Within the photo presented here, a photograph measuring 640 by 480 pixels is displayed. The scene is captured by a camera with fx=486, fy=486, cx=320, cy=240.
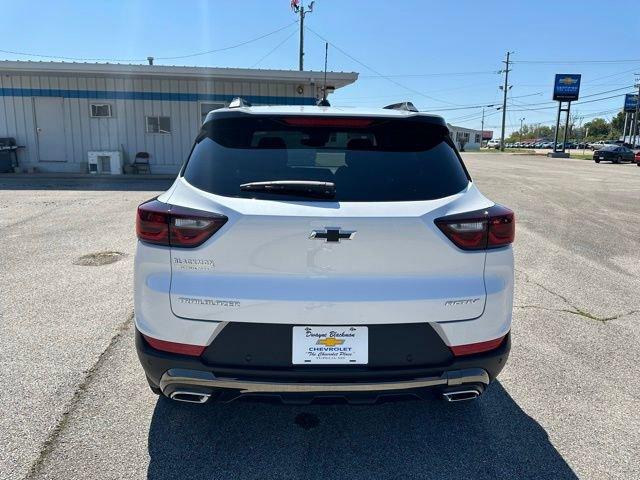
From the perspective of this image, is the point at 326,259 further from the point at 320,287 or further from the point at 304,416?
the point at 304,416

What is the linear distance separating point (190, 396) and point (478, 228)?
5.36 ft

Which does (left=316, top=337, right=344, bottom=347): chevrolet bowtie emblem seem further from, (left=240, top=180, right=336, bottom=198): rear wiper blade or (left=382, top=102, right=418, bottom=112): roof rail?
(left=382, top=102, right=418, bottom=112): roof rail

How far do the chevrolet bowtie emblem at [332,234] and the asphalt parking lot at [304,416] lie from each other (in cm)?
122

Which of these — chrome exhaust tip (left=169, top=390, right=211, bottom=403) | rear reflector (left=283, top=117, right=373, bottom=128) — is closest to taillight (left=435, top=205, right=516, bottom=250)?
rear reflector (left=283, top=117, right=373, bottom=128)

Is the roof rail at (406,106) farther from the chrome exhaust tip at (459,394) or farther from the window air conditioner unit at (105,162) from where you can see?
the window air conditioner unit at (105,162)

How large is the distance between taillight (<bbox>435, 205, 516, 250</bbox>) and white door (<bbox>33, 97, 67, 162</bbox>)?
64.5ft

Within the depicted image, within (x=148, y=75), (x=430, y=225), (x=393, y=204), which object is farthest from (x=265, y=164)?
(x=148, y=75)

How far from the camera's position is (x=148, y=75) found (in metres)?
17.4

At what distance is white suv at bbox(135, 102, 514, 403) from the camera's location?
224 centimetres

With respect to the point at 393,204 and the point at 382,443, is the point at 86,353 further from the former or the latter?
the point at 393,204

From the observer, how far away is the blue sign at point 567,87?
53.7 metres

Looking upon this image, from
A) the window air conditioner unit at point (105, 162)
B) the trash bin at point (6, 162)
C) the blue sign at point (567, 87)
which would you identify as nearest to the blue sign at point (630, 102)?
the blue sign at point (567, 87)

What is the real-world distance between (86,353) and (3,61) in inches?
687

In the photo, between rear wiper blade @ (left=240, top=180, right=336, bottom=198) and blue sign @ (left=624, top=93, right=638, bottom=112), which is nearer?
rear wiper blade @ (left=240, top=180, right=336, bottom=198)
